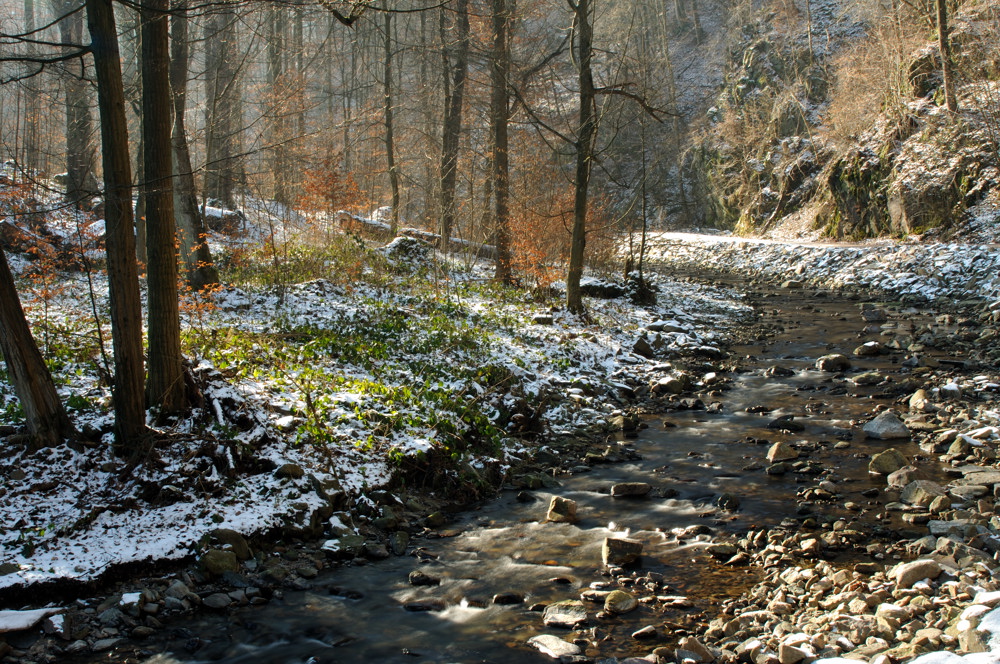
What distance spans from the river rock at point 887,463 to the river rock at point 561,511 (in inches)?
129

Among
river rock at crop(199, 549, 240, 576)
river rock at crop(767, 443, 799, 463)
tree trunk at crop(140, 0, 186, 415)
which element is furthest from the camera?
river rock at crop(767, 443, 799, 463)

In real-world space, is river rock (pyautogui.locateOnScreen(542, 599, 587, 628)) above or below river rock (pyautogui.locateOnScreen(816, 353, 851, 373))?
below

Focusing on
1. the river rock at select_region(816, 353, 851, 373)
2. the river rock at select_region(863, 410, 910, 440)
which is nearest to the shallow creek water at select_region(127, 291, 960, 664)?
the river rock at select_region(863, 410, 910, 440)

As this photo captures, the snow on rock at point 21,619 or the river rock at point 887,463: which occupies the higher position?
the river rock at point 887,463

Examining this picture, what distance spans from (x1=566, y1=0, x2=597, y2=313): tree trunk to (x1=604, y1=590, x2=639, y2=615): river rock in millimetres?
8815

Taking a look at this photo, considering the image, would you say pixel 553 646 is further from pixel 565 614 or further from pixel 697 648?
pixel 697 648

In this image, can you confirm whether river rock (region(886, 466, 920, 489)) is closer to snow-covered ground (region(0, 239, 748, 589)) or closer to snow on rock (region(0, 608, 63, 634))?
snow-covered ground (region(0, 239, 748, 589))

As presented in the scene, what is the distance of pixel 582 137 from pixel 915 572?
974cm

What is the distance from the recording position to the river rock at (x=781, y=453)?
7605mm

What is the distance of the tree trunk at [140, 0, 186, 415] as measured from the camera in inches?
236

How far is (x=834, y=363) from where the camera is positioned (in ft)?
37.1

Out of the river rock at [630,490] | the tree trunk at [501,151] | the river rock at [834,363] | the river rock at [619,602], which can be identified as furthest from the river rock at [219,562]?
the tree trunk at [501,151]

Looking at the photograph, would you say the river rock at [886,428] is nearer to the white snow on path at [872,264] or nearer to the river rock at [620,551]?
the river rock at [620,551]

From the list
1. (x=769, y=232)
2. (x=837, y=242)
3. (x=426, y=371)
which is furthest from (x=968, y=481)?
(x=769, y=232)
